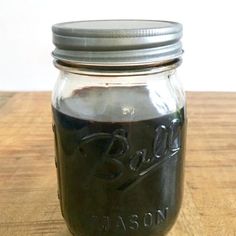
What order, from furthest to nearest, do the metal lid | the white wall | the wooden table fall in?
the white wall → the wooden table → the metal lid

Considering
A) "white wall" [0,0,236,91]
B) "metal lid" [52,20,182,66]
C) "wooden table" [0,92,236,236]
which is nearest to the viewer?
"metal lid" [52,20,182,66]

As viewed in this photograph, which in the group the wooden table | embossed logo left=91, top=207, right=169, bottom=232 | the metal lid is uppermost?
the metal lid

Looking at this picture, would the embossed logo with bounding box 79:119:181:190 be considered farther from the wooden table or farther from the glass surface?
the wooden table

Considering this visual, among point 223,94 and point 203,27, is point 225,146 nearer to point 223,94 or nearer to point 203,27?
point 223,94

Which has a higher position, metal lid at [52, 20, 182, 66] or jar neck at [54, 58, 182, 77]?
metal lid at [52, 20, 182, 66]

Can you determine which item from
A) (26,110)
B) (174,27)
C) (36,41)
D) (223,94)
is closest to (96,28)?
(174,27)

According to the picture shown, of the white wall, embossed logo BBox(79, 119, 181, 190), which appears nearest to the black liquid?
embossed logo BBox(79, 119, 181, 190)

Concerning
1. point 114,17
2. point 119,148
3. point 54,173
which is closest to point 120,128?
point 119,148
